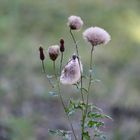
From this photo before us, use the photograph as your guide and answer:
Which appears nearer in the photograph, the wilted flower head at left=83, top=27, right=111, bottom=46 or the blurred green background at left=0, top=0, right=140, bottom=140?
the wilted flower head at left=83, top=27, right=111, bottom=46

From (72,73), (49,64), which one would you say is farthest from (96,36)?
(49,64)

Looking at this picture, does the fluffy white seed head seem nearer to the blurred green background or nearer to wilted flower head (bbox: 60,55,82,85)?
wilted flower head (bbox: 60,55,82,85)

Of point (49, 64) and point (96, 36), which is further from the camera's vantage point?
point (49, 64)

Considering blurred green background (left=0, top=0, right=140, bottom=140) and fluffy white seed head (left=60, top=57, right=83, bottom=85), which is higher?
fluffy white seed head (left=60, top=57, right=83, bottom=85)

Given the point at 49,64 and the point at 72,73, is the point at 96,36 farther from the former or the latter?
the point at 49,64

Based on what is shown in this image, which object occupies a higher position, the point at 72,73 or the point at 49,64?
the point at 72,73

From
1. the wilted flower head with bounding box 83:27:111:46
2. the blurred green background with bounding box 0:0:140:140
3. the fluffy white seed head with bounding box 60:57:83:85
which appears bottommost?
the blurred green background with bounding box 0:0:140:140

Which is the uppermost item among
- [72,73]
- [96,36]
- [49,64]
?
[96,36]

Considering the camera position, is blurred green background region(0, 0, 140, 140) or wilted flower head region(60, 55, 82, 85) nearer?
wilted flower head region(60, 55, 82, 85)

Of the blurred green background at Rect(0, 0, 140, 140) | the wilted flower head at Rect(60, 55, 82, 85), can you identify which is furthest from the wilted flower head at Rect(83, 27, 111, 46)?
the blurred green background at Rect(0, 0, 140, 140)

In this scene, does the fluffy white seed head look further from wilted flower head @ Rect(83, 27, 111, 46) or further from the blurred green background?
the blurred green background
